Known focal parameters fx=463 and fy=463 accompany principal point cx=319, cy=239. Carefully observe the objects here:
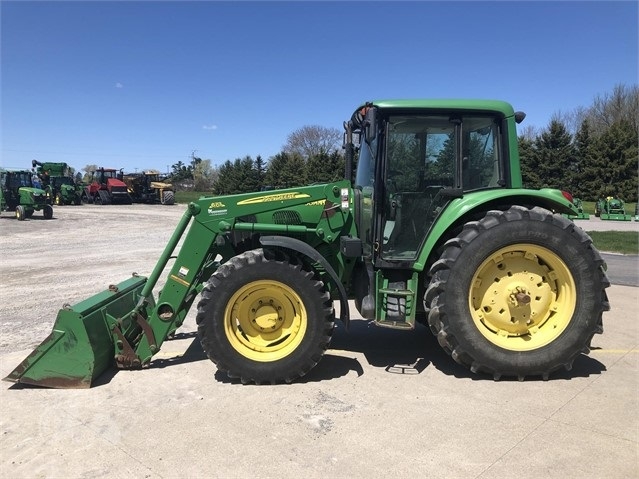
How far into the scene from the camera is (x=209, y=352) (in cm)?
386

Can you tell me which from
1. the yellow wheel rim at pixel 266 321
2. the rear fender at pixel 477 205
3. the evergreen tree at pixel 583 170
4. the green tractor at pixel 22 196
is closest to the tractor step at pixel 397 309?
the rear fender at pixel 477 205

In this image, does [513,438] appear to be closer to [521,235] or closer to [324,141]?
[521,235]

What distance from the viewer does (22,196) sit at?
2123cm

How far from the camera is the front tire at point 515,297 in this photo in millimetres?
3809

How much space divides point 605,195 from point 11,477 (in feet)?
122

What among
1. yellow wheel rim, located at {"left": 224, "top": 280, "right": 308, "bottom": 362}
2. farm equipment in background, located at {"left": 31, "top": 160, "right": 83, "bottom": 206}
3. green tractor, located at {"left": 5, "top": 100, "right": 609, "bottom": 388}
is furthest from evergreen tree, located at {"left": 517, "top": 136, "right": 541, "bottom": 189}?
yellow wheel rim, located at {"left": 224, "top": 280, "right": 308, "bottom": 362}

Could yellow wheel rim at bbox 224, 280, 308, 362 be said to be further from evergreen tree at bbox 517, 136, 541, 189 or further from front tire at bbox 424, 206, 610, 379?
evergreen tree at bbox 517, 136, 541, 189

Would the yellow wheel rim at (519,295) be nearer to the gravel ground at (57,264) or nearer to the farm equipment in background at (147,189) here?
the gravel ground at (57,264)

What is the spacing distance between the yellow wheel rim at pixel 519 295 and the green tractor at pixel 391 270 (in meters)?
0.01

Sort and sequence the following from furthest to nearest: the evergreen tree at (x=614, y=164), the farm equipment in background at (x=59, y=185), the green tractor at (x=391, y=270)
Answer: the evergreen tree at (x=614, y=164) < the farm equipment in background at (x=59, y=185) < the green tractor at (x=391, y=270)

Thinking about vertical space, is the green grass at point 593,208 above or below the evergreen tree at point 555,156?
below

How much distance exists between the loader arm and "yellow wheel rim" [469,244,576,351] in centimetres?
124

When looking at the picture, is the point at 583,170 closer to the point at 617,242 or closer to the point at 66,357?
the point at 617,242

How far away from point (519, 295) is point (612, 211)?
23.8 m
